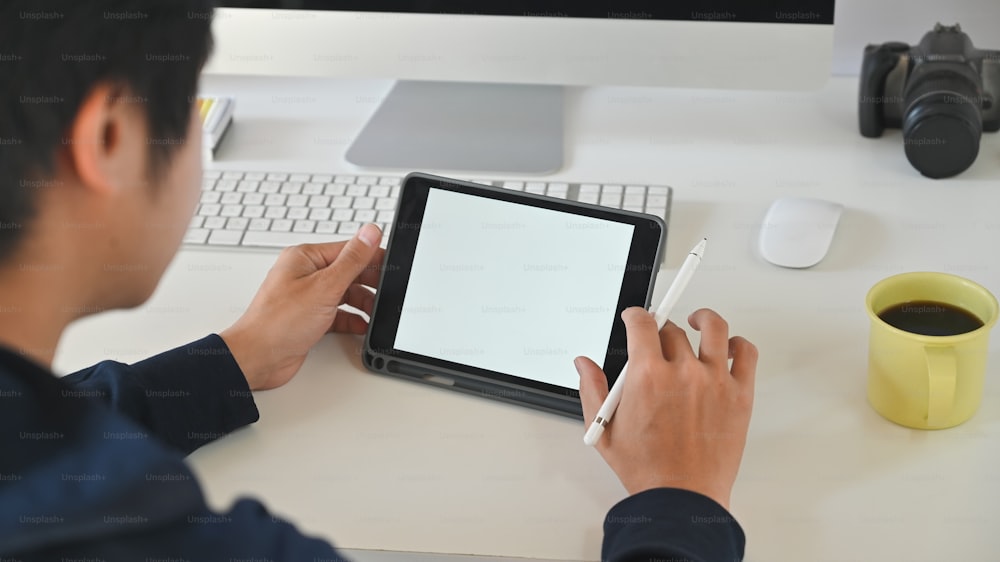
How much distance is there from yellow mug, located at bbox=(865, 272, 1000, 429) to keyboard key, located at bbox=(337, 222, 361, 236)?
1.36 ft

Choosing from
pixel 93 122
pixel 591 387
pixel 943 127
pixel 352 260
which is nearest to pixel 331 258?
pixel 352 260

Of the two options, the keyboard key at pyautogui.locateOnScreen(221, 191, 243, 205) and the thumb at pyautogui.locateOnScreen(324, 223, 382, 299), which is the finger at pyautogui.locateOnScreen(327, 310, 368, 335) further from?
the keyboard key at pyautogui.locateOnScreen(221, 191, 243, 205)

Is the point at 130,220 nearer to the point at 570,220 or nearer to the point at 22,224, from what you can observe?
the point at 22,224

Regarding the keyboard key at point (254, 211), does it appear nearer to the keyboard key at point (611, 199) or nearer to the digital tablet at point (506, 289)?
the digital tablet at point (506, 289)

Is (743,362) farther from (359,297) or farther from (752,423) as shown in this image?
(359,297)

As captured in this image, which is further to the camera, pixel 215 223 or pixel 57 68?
pixel 215 223

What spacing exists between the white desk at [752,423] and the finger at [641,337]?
2.8 inches

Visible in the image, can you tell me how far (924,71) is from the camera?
3.29ft

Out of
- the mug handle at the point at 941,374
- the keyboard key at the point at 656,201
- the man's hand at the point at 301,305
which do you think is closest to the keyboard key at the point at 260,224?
the man's hand at the point at 301,305

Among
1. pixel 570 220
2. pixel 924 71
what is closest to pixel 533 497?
pixel 570 220

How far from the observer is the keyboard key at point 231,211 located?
0.96 metres

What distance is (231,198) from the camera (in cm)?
98

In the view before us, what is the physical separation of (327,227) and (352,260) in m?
0.11

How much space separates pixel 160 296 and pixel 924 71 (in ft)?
2.28
